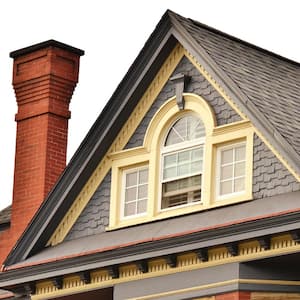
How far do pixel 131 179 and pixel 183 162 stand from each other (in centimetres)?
119

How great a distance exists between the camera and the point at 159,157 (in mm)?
26656

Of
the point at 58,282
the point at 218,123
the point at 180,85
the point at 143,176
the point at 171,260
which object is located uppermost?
the point at 180,85

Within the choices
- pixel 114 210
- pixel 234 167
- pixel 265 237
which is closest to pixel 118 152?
pixel 114 210

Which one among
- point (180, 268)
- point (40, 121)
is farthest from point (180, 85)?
point (40, 121)

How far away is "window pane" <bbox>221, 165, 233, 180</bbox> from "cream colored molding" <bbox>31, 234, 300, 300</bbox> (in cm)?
145

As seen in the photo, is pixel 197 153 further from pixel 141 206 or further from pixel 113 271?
pixel 113 271

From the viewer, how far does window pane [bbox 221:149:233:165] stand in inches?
1008

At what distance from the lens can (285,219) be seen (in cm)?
2330

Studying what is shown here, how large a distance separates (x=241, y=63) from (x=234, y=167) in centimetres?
214

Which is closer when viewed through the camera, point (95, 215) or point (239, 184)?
point (239, 184)

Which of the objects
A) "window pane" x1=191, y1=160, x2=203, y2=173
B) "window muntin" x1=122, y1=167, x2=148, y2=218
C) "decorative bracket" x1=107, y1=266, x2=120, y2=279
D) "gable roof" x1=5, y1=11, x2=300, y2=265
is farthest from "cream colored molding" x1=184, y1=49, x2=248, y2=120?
"decorative bracket" x1=107, y1=266, x2=120, y2=279

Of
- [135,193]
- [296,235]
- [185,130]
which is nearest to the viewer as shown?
[296,235]

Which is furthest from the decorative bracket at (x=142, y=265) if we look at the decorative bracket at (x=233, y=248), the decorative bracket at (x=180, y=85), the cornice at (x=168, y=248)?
the decorative bracket at (x=180, y=85)

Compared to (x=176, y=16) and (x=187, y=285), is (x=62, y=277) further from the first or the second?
(x=176, y=16)
